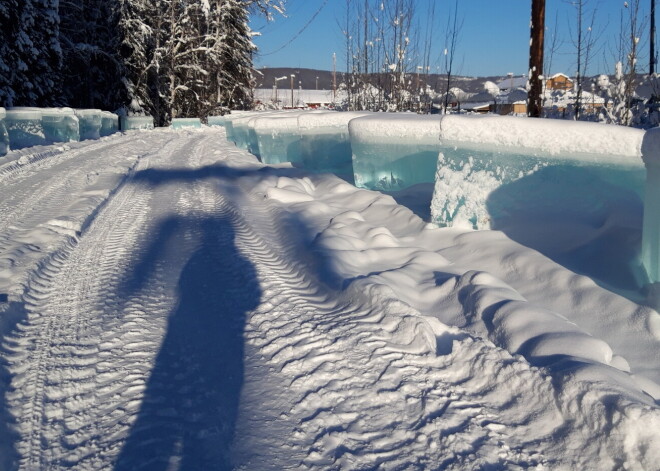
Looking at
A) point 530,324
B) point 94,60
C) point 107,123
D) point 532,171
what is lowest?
point 530,324

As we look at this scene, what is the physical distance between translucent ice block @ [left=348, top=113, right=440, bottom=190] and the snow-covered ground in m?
1.43

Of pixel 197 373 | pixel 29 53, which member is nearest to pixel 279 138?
pixel 197 373

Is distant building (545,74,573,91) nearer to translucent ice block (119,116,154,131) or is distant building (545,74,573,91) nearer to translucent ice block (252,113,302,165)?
translucent ice block (252,113,302,165)

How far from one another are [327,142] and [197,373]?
7561 mm

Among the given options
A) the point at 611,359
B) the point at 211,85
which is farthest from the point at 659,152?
the point at 211,85

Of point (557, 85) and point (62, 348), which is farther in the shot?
point (557, 85)

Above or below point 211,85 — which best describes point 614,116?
below

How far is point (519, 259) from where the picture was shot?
14.4 feet

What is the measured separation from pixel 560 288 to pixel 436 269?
0.95 m

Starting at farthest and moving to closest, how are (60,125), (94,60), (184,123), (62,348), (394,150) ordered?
1. (184,123)
2. (94,60)
3. (60,125)
4. (394,150)
5. (62,348)

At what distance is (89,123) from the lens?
2252 cm

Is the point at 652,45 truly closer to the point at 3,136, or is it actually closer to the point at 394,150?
the point at 394,150

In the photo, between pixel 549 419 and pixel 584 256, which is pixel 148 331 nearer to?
pixel 549 419

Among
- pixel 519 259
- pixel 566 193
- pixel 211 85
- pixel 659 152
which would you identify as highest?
pixel 211 85
